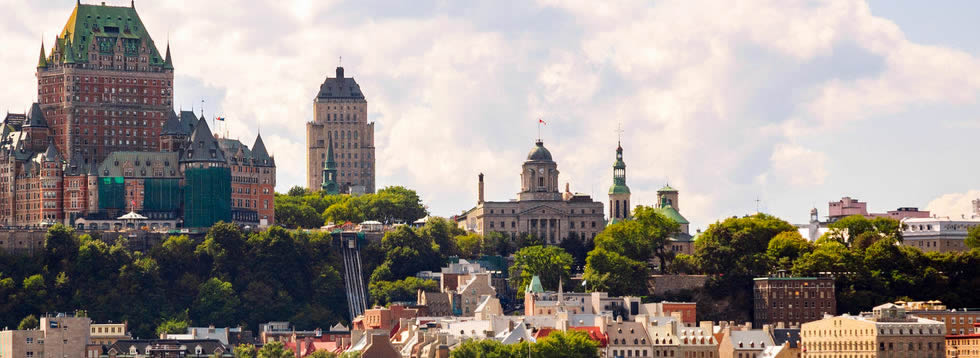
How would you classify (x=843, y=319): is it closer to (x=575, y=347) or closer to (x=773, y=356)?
(x=773, y=356)

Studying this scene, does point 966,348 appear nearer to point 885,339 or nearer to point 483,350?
point 885,339

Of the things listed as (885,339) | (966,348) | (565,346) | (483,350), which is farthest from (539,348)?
(966,348)

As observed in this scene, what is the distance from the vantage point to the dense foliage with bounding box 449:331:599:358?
19575 cm

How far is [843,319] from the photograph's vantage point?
19900 centimetres

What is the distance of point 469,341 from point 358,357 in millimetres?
7832

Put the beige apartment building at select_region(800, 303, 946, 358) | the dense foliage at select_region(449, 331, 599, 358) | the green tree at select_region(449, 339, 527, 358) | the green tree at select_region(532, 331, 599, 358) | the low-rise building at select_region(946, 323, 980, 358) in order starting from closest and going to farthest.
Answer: the beige apartment building at select_region(800, 303, 946, 358)
the green tree at select_region(449, 339, 527, 358)
the dense foliage at select_region(449, 331, 599, 358)
the green tree at select_region(532, 331, 599, 358)
the low-rise building at select_region(946, 323, 980, 358)

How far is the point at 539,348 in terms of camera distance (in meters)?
196

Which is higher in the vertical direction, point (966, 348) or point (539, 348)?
point (539, 348)

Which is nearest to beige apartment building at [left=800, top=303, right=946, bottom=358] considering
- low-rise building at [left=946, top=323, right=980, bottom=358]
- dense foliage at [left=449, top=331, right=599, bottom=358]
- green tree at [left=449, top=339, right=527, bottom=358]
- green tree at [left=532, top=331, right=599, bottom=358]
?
low-rise building at [left=946, top=323, right=980, bottom=358]

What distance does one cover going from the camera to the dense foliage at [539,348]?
196m

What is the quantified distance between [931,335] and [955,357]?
10.9 ft

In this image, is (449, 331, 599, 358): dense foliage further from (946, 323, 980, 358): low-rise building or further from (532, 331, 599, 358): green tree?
(946, 323, 980, 358): low-rise building

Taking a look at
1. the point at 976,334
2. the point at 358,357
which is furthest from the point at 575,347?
the point at 976,334

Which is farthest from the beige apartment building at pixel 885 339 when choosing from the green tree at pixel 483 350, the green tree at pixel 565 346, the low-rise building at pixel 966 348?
the green tree at pixel 483 350
